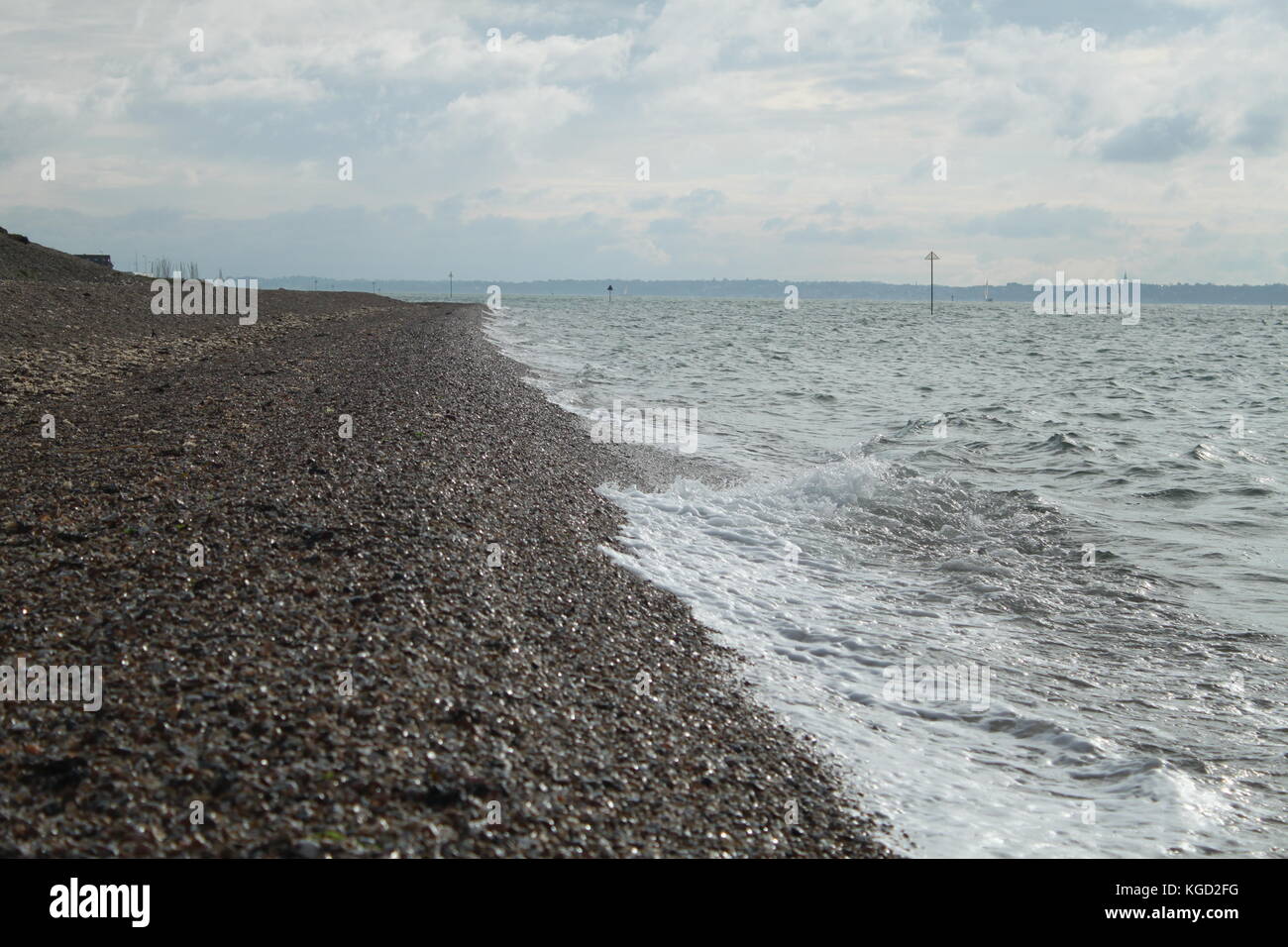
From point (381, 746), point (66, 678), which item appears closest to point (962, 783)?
point (381, 746)

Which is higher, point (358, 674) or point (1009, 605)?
point (358, 674)

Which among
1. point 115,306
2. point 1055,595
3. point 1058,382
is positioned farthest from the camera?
point 1058,382

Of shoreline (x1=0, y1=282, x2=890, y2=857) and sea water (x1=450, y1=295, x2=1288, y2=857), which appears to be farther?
sea water (x1=450, y1=295, x2=1288, y2=857)

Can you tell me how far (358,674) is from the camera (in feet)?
21.4

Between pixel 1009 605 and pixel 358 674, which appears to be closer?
pixel 358 674

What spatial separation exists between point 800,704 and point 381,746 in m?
3.93

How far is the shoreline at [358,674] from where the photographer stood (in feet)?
16.9

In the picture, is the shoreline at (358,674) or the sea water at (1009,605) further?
the sea water at (1009,605)

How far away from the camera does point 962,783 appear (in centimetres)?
721

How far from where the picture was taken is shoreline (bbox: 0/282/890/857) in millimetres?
5141

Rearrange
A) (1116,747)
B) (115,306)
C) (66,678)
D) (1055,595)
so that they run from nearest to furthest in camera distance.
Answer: (66,678), (1116,747), (1055,595), (115,306)
